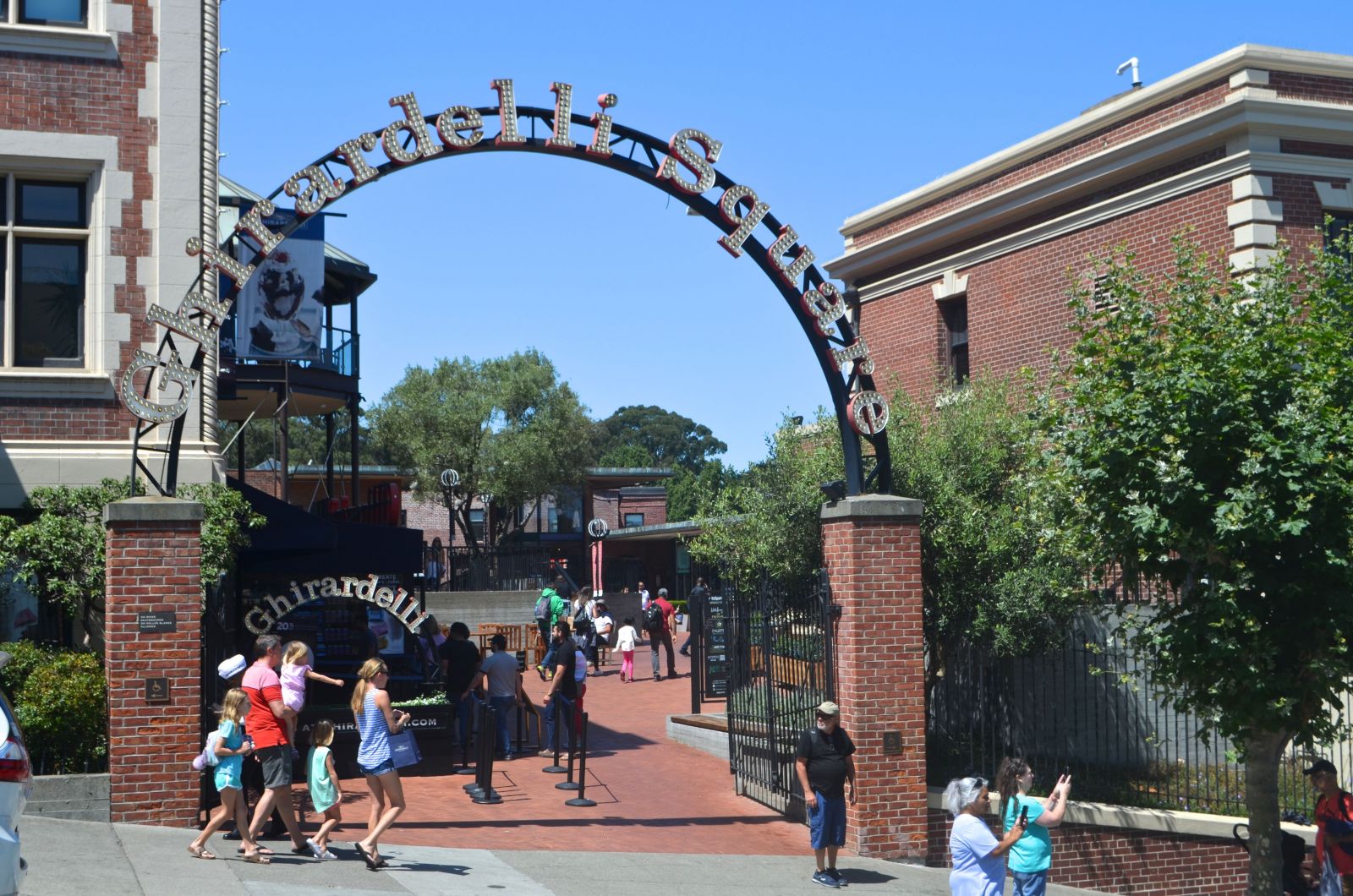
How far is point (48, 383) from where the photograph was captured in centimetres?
1380

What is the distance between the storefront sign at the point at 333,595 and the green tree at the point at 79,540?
68.0 inches

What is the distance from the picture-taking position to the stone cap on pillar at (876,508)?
42.9 feet

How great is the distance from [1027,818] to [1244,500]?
3.25 metres

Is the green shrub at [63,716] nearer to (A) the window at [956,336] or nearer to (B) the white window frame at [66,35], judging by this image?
(B) the white window frame at [66,35]

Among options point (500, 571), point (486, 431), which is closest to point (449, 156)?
point (500, 571)

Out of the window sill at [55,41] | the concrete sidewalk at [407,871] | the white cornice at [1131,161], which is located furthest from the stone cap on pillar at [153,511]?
the white cornice at [1131,161]

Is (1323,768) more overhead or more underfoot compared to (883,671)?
more underfoot

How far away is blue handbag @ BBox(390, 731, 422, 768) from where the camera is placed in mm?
11094

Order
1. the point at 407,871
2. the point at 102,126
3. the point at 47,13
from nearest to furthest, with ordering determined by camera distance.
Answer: the point at 407,871 < the point at 102,126 < the point at 47,13

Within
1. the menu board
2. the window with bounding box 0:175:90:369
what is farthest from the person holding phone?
the menu board

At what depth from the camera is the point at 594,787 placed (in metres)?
15.8

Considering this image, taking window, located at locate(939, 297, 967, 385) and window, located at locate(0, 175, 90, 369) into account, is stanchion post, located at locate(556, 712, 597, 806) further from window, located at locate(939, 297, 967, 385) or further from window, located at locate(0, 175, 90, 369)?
window, located at locate(939, 297, 967, 385)

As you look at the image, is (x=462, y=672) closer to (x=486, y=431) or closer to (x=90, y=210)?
(x=90, y=210)

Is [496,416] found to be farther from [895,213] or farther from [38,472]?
[38,472]
